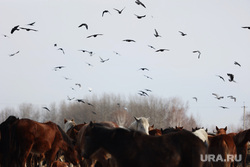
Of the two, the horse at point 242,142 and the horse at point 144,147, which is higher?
the horse at point 144,147

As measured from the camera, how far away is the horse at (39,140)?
1391 centimetres

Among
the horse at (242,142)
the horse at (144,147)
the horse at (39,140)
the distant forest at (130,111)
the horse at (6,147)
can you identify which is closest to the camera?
the horse at (144,147)

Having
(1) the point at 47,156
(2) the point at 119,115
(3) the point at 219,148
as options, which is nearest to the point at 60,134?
(1) the point at 47,156

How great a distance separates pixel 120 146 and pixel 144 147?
409 mm

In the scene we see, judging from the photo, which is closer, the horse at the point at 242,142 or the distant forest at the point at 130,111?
the horse at the point at 242,142

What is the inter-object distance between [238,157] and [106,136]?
34.9 feet

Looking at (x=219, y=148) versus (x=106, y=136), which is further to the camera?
(x=219, y=148)

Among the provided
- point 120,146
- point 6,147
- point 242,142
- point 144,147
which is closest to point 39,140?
point 6,147

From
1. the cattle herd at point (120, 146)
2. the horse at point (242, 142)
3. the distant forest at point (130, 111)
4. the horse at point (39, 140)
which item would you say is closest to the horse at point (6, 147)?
the cattle herd at point (120, 146)

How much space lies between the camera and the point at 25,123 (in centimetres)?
1430

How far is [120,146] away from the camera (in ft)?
24.5

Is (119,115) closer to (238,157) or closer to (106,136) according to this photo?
(238,157)

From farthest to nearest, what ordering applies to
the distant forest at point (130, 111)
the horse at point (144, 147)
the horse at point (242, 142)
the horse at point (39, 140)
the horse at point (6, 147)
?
1. the distant forest at point (130, 111)
2. the horse at point (242, 142)
3. the horse at point (39, 140)
4. the horse at point (6, 147)
5. the horse at point (144, 147)

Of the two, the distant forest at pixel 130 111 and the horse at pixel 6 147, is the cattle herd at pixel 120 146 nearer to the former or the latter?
the horse at pixel 6 147
